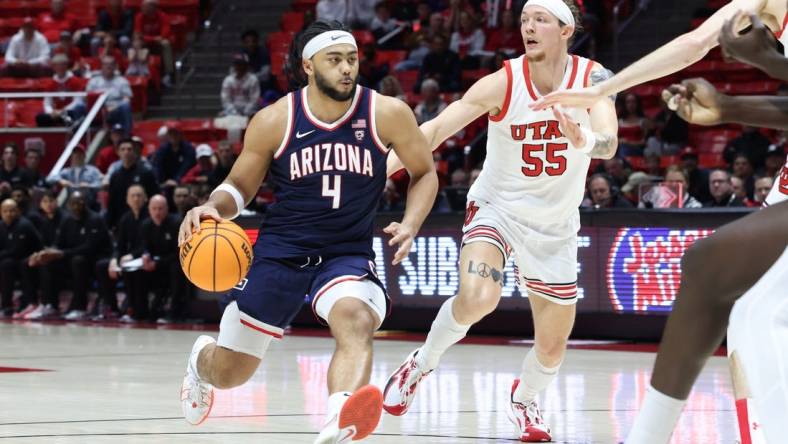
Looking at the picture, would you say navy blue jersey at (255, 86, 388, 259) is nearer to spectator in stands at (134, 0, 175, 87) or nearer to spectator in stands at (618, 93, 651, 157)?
spectator in stands at (618, 93, 651, 157)

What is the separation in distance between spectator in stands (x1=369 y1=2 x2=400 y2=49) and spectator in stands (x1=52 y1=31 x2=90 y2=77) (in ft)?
14.9

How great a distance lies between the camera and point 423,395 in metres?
8.59

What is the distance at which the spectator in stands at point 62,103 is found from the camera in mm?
20000

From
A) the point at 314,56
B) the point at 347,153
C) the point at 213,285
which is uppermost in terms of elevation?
the point at 314,56

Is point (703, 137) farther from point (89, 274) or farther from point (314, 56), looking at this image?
point (314, 56)

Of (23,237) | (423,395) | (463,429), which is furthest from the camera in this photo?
(23,237)

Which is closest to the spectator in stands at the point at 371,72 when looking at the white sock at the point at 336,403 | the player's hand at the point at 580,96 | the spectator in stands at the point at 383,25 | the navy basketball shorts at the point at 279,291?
the spectator in stands at the point at 383,25

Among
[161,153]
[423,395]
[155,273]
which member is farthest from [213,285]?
[161,153]

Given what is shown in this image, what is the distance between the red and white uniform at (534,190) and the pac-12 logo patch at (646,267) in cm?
502

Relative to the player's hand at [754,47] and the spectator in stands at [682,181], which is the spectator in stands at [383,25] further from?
the player's hand at [754,47]

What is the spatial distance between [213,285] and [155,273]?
10243 mm

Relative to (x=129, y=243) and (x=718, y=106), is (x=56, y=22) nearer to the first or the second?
(x=129, y=243)

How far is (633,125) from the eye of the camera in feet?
54.6

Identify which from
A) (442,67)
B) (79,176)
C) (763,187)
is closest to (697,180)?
(763,187)
